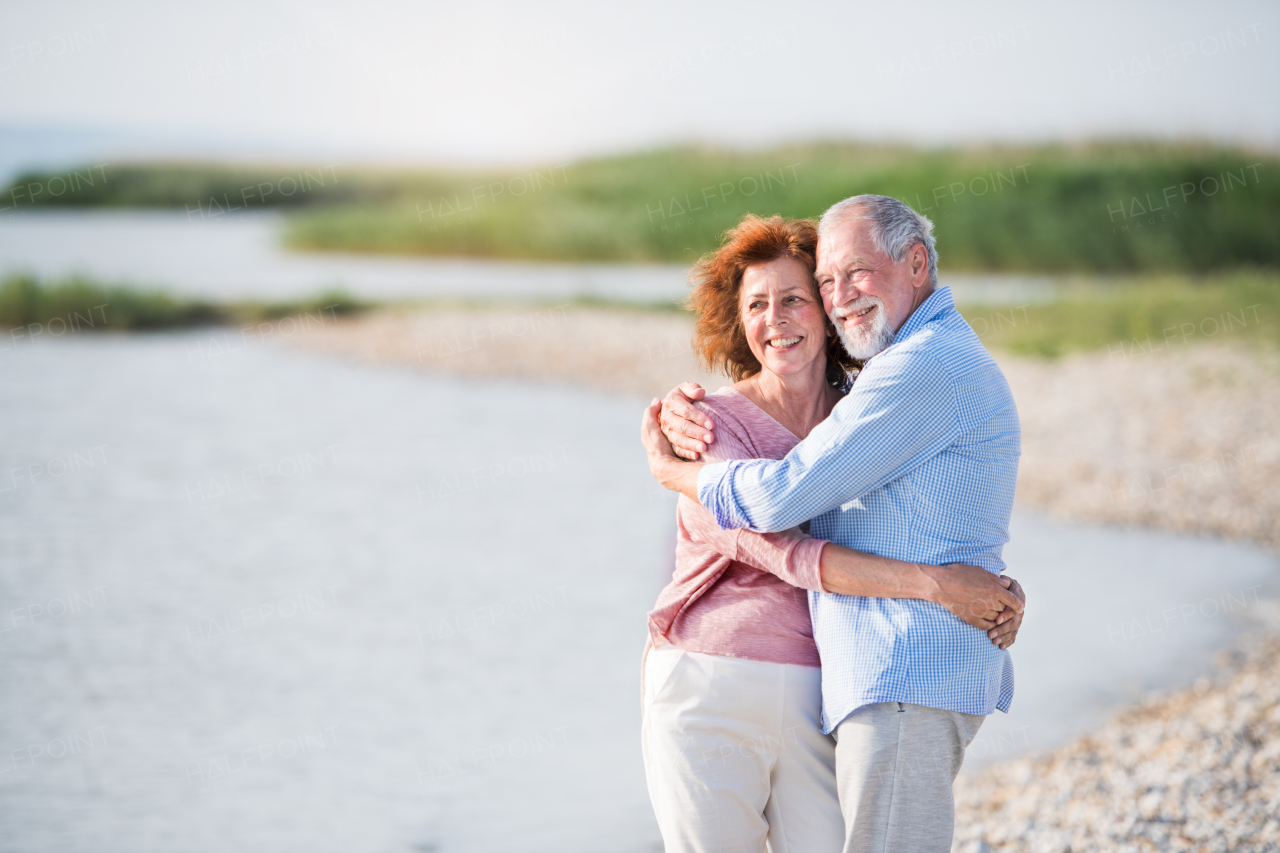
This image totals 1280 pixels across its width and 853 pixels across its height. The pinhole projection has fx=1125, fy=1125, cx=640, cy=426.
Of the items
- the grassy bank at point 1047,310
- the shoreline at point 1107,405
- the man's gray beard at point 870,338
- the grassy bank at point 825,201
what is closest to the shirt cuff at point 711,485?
the man's gray beard at point 870,338

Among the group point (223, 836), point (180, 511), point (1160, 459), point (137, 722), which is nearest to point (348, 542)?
point (180, 511)

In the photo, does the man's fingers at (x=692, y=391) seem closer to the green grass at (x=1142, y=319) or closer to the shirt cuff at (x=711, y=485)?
the shirt cuff at (x=711, y=485)

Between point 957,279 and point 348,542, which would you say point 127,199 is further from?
point 348,542

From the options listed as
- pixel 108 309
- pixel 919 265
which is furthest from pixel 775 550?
pixel 108 309

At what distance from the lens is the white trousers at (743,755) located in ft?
7.24

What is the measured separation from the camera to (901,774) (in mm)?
2084

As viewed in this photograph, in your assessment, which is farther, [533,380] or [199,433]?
[533,380]

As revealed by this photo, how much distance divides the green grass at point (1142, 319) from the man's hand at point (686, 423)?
11.0 m

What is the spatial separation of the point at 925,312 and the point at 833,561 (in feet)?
1.69

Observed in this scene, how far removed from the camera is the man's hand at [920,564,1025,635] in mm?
2055

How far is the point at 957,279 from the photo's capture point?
18.6 m

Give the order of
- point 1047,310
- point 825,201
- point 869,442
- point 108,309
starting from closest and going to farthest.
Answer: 1. point 869,442
2. point 1047,310
3. point 108,309
4. point 825,201

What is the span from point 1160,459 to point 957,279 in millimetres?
9564

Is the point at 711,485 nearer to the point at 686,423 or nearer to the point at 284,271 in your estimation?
the point at 686,423
